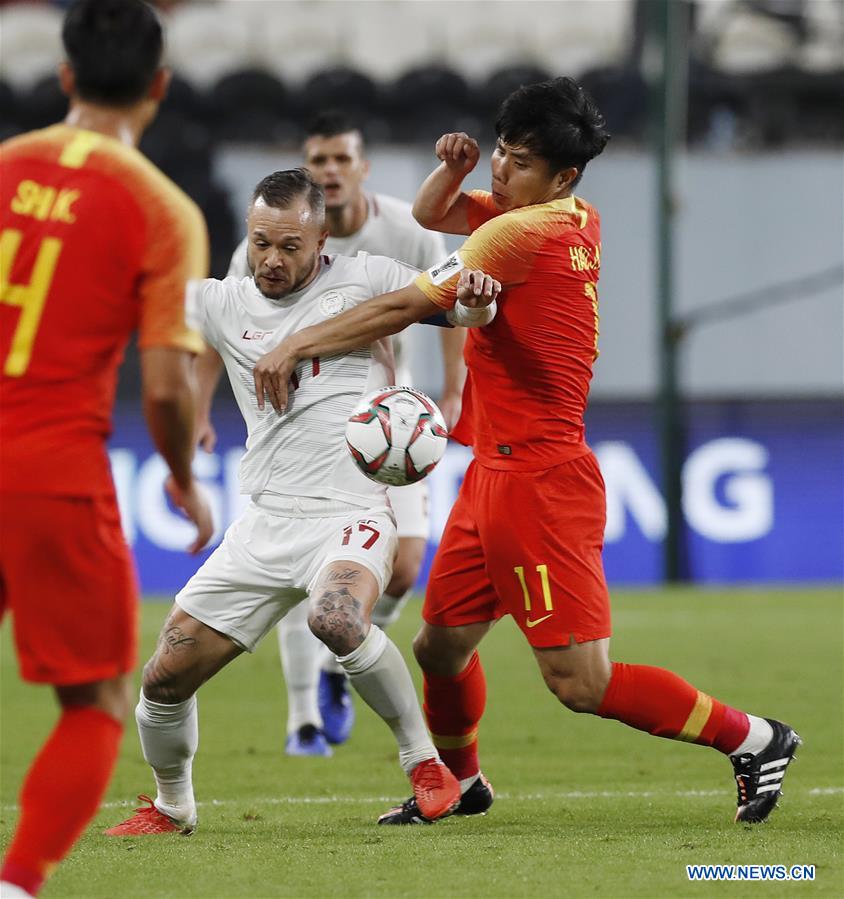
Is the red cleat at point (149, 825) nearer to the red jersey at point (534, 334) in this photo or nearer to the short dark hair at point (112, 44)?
the red jersey at point (534, 334)

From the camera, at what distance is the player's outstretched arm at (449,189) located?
16.9ft

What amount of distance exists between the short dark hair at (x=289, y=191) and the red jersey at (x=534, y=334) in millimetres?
509

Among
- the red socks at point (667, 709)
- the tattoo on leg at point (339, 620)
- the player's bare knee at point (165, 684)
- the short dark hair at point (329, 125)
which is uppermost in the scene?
the short dark hair at point (329, 125)

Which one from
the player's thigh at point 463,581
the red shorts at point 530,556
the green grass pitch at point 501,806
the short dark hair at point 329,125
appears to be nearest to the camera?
the green grass pitch at point 501,806

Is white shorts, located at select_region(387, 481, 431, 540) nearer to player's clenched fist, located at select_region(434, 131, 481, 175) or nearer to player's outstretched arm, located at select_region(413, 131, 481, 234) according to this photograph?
player's outstretched arm, located at select_region(413, 131, 481, 234)

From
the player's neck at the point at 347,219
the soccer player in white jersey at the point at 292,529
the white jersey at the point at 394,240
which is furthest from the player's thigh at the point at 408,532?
the soccer player in white jersey at the point at 292,529

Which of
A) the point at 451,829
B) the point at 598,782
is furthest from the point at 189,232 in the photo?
the point at 598,782

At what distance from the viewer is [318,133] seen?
7.60m

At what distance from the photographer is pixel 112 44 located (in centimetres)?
362

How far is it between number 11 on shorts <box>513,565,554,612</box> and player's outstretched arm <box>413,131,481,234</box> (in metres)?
1.13

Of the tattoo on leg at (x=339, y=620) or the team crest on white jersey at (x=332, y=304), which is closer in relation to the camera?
the tattoo on leg at (x=339, y=620)

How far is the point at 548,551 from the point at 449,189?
120cm

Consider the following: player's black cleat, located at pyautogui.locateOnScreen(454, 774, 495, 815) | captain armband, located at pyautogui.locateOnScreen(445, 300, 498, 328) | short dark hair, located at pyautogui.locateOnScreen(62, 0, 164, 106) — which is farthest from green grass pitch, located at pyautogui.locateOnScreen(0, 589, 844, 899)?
short dark hair, located at pyautogui.locateOnScreen(62, 0, 164, 106)

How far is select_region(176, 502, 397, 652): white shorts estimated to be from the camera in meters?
4.99
